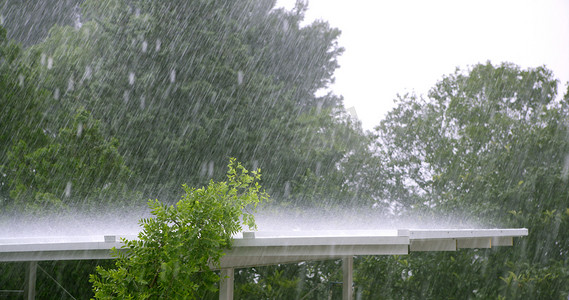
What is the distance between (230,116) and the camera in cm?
1349

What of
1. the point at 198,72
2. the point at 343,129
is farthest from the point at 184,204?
the point at 343,129

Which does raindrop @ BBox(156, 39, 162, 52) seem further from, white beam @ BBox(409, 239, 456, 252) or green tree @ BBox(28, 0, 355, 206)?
white beam @ BBox(409, 239, 456, 252)

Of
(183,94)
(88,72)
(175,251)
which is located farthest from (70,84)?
(175,251)

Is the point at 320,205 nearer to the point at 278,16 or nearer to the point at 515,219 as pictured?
the point at 515,219

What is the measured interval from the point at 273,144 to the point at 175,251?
10077mm

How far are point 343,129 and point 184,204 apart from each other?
11.4 meters

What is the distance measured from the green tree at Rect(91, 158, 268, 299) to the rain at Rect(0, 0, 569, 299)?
4.65 metres

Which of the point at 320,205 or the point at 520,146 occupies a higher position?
the point at 520,146

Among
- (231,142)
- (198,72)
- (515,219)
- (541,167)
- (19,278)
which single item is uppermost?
(198,72)

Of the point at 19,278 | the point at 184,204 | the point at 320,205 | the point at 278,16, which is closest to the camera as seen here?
the point at 184,204

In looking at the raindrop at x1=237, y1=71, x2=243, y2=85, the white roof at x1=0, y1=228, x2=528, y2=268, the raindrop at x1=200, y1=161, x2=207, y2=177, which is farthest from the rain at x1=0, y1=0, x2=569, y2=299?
the white roof at x1=0, y1=228, x2=528, y2=268

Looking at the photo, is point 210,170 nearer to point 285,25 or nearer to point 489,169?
point 285,25

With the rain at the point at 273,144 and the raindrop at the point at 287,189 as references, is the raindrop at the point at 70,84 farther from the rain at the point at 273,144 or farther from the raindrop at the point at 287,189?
the raindrop at the point at 287,189

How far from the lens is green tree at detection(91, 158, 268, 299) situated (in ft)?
12.2
